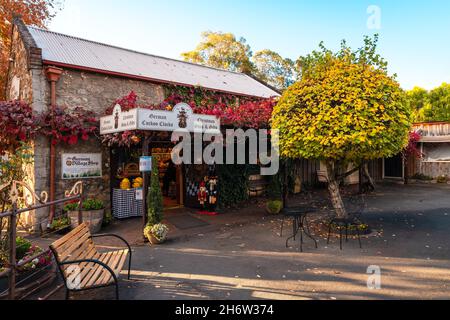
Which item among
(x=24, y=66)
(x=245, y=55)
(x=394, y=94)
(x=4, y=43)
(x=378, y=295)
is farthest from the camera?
(x=245, y=55)

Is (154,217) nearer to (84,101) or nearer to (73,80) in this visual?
(84,101)

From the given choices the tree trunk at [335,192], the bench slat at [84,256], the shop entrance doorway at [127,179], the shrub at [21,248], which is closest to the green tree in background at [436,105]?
the tree trunk at [335,192]

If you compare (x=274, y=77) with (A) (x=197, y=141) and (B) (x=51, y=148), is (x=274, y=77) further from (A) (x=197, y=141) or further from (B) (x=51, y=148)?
(B) (x=51, y=148)

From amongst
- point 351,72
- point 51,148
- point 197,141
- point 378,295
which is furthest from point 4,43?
point 378,295

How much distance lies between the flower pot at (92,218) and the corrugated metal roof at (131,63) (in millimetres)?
4345

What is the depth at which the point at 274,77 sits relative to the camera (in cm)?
2936

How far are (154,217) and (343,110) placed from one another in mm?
4841

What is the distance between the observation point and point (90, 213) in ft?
25.4

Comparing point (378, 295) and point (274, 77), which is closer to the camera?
point (378, 295)

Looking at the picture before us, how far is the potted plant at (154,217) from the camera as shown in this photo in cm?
661

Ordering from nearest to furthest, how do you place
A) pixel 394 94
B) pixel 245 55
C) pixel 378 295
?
1. pixel 378 295
2. pixel 394 94
3. pixel 245 55

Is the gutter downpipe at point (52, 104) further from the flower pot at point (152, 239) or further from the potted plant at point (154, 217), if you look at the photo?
the flower pot at point (152, 239)

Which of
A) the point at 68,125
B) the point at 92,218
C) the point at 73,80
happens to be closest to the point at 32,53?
the point at 73,80
